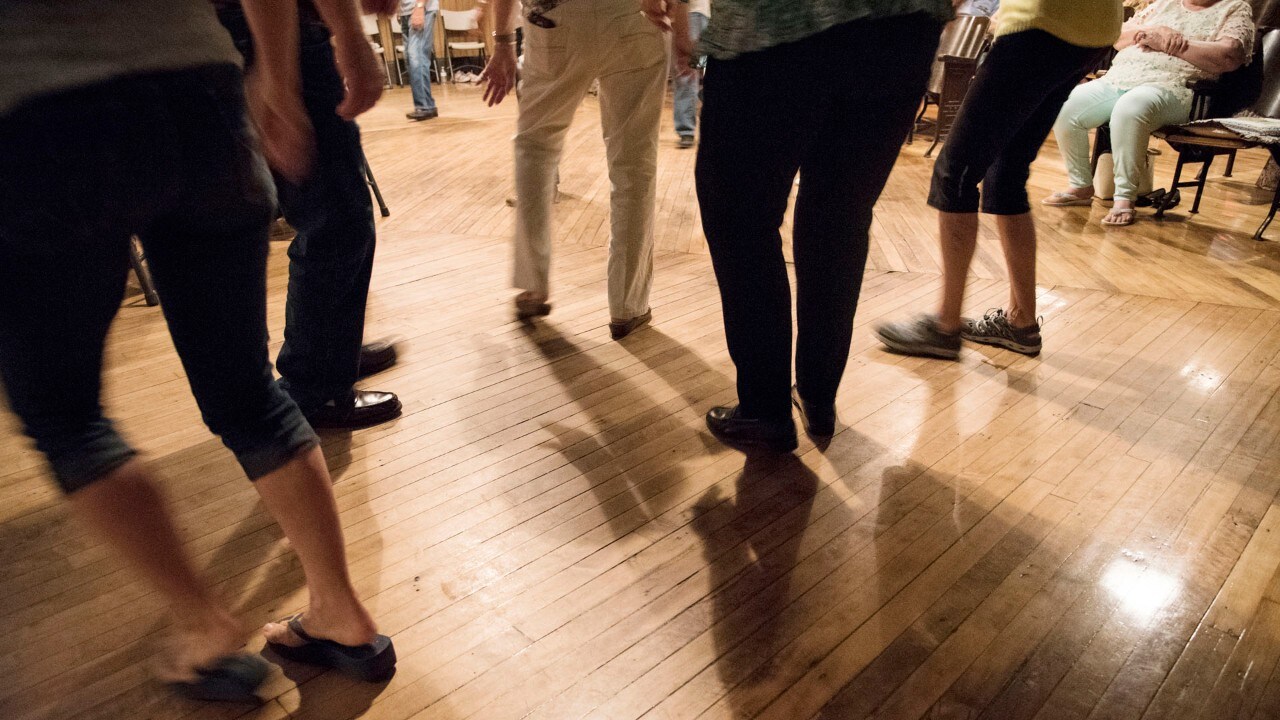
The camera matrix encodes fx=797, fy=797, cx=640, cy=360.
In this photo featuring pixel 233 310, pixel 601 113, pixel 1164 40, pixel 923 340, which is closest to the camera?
pixel 233 310

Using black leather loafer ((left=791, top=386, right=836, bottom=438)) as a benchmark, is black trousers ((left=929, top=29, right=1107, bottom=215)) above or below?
above

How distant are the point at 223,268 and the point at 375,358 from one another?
4.34 ft

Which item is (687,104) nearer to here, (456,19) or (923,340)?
(923,340)

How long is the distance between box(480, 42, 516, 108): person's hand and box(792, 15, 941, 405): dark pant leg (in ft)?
3.27

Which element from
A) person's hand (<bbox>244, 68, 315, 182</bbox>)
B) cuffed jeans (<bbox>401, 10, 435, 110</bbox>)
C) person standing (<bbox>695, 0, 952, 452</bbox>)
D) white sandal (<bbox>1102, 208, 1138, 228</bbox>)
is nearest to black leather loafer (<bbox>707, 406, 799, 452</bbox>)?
person standing (<bbox>695, 0, 952, 452</bbox>)

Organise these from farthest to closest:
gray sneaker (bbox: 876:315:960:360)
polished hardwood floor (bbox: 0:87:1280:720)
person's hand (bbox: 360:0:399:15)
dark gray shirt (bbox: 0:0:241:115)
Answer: gray sneaker (bbox: 876:315:960:360)
person's hand (bbox: 360:0:399:15)
polished hardwood floor (bbox: 0:87:1280:720)
dark gray shirt (bbox: 0:0:241:115)

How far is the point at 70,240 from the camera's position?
0.83m

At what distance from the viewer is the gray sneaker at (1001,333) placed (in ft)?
7.86

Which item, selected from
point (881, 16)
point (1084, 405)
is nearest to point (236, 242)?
point (881, 16)

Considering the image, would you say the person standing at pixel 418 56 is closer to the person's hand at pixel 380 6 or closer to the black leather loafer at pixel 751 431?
the person's hand at pixel 380 6

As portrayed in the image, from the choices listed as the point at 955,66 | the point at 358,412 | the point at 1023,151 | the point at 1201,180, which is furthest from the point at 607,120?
the point at 955,66

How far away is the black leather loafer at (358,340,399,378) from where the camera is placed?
2.24m

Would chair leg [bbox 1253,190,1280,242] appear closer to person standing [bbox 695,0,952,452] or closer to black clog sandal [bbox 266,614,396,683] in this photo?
person standing [bbox 695,0,952,452]

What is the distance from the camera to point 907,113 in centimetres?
153
